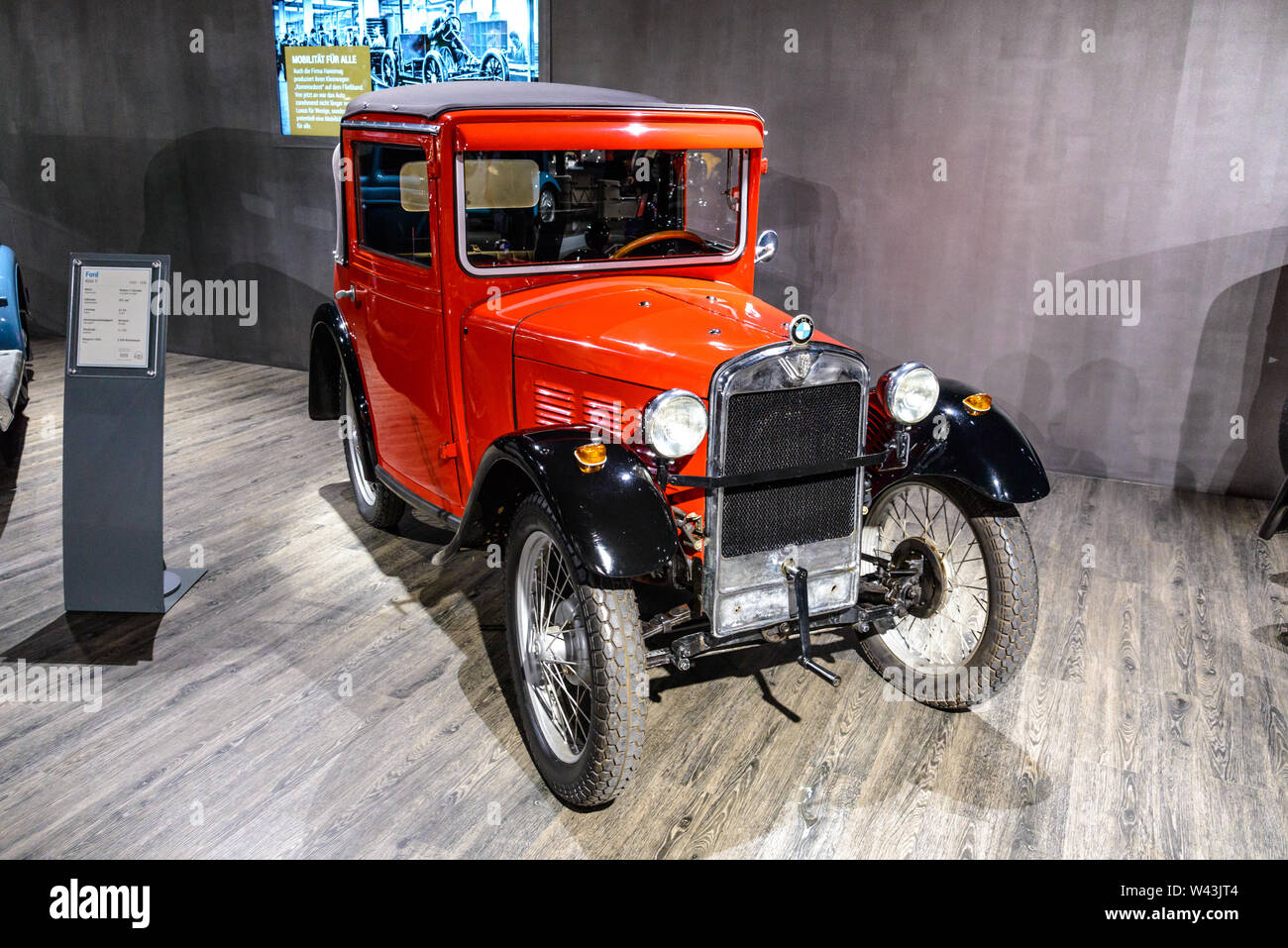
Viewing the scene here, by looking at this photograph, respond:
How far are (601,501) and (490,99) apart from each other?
1.50 metres

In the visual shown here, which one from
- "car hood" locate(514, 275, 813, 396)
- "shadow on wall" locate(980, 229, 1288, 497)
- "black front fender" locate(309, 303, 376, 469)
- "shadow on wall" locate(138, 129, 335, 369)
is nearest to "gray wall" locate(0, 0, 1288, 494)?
"shadow on wall" locate(980, 229, 1288, 497)

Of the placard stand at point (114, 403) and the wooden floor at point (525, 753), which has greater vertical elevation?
the placard stand at point (114, 403)

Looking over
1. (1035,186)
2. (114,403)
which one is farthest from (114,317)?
(1035,186)

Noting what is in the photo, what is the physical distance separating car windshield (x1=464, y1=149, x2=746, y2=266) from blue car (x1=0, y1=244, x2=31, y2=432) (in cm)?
334

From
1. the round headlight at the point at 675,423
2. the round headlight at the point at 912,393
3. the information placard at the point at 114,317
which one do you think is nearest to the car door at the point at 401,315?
the information placard at the point at 114,317

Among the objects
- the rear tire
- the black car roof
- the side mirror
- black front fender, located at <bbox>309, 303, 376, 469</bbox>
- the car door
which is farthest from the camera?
the rear tire

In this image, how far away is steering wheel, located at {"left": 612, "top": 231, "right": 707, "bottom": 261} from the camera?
3166 mm

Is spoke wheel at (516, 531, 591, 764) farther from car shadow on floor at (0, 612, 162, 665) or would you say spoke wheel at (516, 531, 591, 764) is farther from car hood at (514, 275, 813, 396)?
car shadow on floor at (0, 612, 162, 665)

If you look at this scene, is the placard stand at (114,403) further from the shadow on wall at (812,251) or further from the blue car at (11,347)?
the shadow on wall at (812,251)

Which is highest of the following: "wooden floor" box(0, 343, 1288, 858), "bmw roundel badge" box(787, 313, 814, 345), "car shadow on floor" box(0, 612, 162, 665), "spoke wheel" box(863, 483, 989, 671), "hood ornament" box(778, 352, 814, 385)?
"bmw roundel badge" box(787, 313, 814, 345)

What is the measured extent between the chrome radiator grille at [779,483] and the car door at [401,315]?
3.96 feet

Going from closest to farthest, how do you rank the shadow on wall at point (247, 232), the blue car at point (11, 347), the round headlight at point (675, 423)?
the round headlight at point (675, 423)
the blue car at point (11, 347)
the shadow on wall at point (247, 232)

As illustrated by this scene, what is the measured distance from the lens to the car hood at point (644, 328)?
8.16 feet

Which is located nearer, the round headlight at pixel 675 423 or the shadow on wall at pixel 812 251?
the round headlight at pixel 675 423
